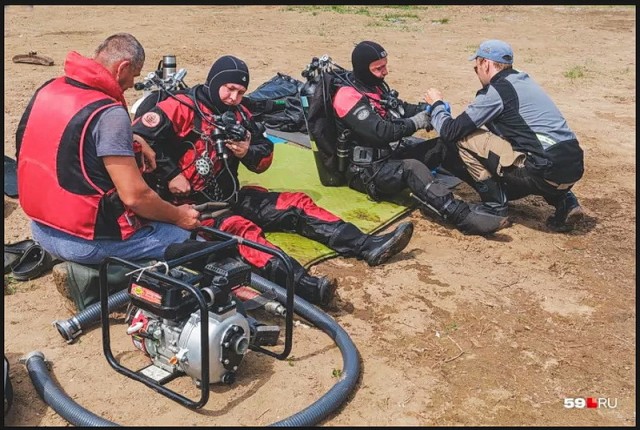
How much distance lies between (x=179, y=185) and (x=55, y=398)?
1.61 m

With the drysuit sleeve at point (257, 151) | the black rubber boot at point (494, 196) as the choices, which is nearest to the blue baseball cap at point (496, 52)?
the black rubber boot at point (494, 196)

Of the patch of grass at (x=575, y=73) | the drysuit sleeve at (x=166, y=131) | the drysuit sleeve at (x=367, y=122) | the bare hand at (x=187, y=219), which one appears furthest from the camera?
the patch of grass at (x=575, y=73)

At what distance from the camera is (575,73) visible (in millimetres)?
11031

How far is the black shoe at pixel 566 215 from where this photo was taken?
5.46 metres

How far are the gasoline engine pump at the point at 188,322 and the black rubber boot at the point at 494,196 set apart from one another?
256 cm

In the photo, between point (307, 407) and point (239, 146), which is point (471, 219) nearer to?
point (239, 146)

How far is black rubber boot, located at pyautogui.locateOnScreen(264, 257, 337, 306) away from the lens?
160 inches

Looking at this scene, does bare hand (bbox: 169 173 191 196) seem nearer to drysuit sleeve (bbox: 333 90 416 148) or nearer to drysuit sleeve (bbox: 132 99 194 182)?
drysuit sleeve (bbox: 132 99 194 182)

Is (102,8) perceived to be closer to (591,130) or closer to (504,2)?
(504,2)

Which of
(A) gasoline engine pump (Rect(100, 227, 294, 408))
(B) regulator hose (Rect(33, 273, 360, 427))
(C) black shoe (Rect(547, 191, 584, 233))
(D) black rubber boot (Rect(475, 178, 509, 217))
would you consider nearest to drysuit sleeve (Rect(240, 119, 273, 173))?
(B) regulator hose (Rect(33, 273, 360, 427))

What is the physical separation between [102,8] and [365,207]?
12.7 metres

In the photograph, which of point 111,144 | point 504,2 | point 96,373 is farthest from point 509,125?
point 504,2

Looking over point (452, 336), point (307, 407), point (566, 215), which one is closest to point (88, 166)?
point (307, 407)

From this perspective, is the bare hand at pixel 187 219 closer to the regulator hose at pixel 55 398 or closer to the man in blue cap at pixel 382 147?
the regulator hose at pixel 55 398
